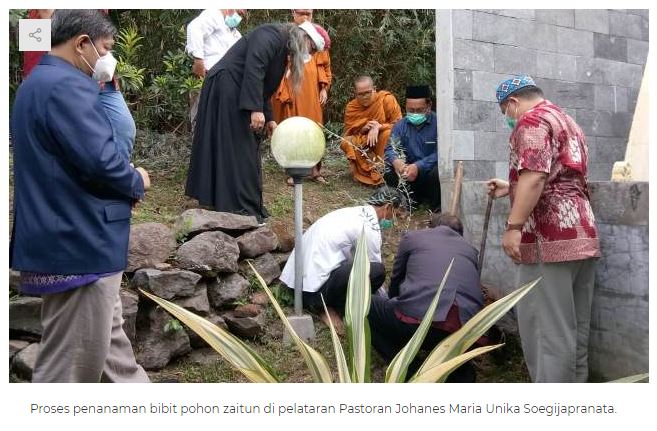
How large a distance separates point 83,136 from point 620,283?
2.89 m

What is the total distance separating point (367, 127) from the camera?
6926mm

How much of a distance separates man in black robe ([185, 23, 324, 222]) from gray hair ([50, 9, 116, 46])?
2.14 metres

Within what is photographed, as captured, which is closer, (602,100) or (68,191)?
(68,191)

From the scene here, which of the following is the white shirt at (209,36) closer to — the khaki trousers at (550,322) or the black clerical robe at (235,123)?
the black clerical robe at (235,123)

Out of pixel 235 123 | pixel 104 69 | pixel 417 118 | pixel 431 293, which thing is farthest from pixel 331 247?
pixel 104 69

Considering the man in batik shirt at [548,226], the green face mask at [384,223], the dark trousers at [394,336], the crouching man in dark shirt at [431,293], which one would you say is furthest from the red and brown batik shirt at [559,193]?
the green face mask at [384,223]

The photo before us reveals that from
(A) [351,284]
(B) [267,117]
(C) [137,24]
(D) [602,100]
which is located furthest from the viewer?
(C) [137,24]

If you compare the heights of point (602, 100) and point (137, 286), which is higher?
point (602, 100)

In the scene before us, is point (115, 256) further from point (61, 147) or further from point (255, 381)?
point (255, 381)

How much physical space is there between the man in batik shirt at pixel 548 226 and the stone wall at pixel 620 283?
9.5 inches
